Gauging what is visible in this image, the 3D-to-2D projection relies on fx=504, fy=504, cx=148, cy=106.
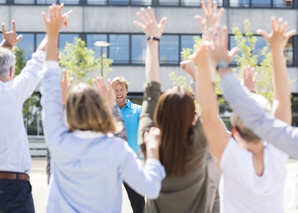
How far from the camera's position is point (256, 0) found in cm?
3200

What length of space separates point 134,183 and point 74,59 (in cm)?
2674

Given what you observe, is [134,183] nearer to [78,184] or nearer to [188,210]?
[78,184]

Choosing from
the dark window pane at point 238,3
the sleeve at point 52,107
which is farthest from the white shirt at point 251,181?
the dark window pane at point 238,3

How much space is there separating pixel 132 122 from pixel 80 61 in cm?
2307

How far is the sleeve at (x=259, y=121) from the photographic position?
2670mm

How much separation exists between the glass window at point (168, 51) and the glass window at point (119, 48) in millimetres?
2138

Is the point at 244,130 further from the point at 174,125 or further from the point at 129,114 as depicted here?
the point at 129,114

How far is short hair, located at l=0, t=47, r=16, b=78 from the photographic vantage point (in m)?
4.05

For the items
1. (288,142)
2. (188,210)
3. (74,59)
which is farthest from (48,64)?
(74,59)

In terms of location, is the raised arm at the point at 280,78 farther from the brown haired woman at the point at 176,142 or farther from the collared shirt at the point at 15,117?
the collared shirt at the point at 15,117

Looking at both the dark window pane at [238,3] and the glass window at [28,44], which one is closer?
the glass window at [28,44]

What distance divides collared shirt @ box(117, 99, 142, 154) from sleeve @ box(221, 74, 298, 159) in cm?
424

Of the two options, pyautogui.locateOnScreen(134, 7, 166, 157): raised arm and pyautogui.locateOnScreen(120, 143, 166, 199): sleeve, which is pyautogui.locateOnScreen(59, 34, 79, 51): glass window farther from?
pyautogui.locateOnScreen(120, 143, 166, 199): sleeve

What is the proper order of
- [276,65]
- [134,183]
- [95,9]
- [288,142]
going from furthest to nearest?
[95,9], [276,65], [134,183], [288,142]
